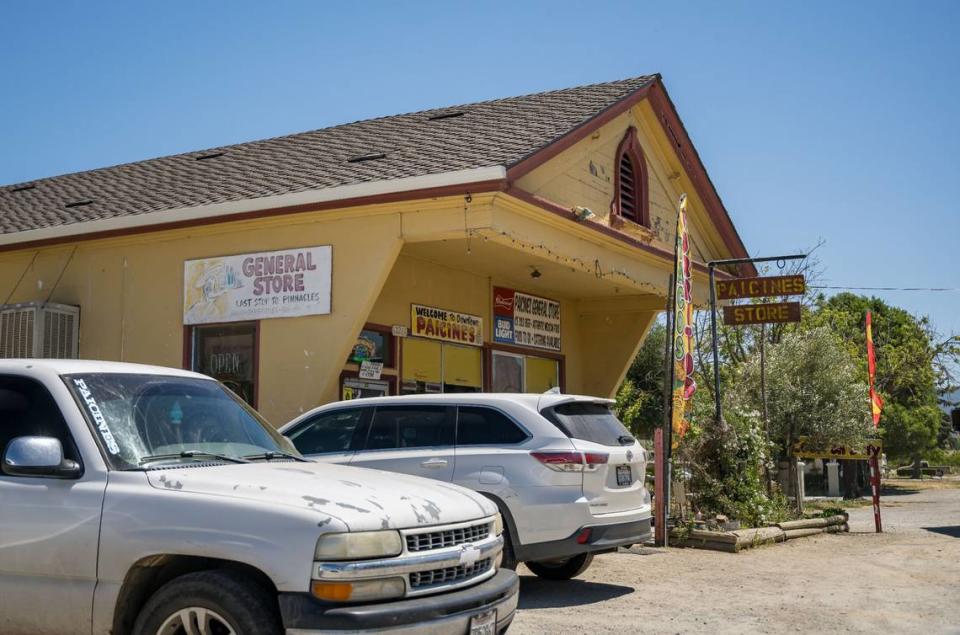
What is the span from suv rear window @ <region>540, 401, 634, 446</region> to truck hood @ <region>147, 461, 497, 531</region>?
3.30 meters

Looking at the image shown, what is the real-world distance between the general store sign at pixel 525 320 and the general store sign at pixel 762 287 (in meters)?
4.00

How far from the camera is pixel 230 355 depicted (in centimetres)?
1345

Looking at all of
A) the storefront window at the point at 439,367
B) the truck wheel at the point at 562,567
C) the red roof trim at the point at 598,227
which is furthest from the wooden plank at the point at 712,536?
the storefront window at the point at 439,367

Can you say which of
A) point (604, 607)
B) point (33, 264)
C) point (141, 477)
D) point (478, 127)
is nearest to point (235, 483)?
point (141, 477)

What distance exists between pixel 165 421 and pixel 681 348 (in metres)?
8.79

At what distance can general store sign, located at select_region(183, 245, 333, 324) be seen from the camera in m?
12.6

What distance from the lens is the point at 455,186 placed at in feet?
38.7

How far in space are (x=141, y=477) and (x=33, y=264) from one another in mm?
11878

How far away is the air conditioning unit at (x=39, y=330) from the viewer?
46.4ft

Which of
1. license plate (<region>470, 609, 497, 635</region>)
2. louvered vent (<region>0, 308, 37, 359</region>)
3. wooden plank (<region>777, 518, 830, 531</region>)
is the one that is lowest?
wooden plank (<region>777, 518, 830, 531</region>)

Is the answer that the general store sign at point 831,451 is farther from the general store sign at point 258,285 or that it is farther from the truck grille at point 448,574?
the truck grille at point 448,574

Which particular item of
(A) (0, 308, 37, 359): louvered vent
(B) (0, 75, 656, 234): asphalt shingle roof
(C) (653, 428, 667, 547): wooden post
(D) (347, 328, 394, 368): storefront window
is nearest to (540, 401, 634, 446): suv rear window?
(C) (653, 428, 667, 547): wooden post

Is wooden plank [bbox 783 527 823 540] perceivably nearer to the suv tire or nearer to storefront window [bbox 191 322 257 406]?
the suv tire

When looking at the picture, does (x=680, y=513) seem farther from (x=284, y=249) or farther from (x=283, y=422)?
(x=284, y=249)
